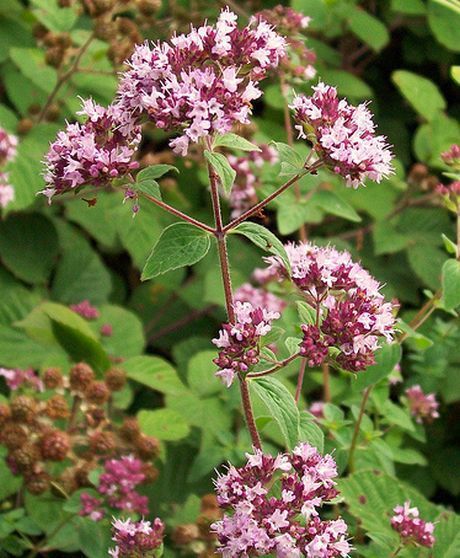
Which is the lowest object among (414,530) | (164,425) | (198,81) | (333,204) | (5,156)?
(164,425)

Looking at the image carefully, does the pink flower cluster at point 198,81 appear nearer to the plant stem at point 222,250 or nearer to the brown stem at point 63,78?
the plant stem at point 222,250

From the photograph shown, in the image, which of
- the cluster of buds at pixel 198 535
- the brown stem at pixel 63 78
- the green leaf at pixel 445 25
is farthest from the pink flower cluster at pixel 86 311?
the green leaf at pixel 445 25

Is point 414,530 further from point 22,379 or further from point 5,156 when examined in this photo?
point 5,156

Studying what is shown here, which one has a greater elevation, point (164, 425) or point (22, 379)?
point (164, 425)

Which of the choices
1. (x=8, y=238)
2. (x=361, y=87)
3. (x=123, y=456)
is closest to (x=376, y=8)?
(x=361, y=87)

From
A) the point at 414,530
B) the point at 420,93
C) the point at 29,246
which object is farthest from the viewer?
the point at 420,93

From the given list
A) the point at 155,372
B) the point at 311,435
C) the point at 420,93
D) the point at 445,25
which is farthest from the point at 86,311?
the point at 445,25

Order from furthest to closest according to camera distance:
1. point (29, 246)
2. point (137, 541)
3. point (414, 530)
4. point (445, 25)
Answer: point (445, 25) < point (29, 246) < point (414, 530) < point (137, 541)
